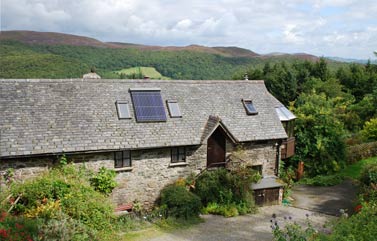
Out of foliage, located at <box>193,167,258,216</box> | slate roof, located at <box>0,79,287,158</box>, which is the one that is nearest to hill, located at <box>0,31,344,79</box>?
slate roof, located at <box>0,79,287,158</box>

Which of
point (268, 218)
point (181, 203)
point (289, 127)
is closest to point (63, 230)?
point (181, 203)

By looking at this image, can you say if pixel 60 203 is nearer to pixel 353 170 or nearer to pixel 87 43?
pixel 353 170

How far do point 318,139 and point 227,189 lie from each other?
11.0 m

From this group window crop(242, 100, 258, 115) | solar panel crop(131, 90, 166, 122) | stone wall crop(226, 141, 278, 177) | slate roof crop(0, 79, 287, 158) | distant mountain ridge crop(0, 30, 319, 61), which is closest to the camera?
slate roof crop(0, 79, 287, 158)

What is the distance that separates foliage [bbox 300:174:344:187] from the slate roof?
5880mm

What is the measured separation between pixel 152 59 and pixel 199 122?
68700mm

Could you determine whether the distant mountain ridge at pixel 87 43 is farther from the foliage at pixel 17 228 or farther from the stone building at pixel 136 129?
the foliage at pixel 17 228

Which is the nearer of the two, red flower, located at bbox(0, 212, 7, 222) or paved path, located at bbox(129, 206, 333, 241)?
red flower, located at bbox(0, 212, 7, 222)

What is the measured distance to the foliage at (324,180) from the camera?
89.9 feet

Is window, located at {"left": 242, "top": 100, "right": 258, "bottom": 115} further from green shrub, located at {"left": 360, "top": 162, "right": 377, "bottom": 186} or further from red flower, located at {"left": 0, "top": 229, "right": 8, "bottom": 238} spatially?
red flower, located at {"left": 0, "top": 229, "right": 8, "bottom": 238}

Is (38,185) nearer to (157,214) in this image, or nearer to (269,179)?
(157,214)

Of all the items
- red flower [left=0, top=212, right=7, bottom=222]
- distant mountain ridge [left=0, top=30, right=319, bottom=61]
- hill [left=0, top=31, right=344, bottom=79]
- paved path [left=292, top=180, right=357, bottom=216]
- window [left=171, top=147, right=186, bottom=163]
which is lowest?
paved path [left=292, top=180, right=357, bottom=216]

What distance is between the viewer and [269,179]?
75.0ft

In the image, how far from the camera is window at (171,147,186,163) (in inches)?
829
